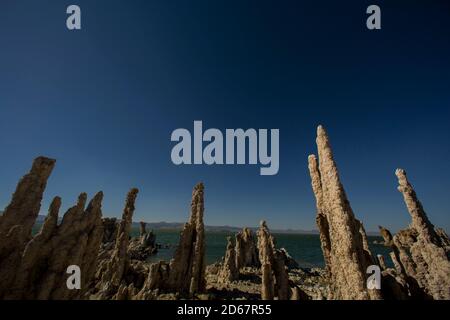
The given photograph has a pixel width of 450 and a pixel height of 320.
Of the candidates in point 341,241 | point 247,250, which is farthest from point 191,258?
point 247,250

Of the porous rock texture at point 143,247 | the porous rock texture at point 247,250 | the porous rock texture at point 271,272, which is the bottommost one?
the porous rock texture at point 143,247

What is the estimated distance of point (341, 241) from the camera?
1205 cm

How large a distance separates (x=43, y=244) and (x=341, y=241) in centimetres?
1798

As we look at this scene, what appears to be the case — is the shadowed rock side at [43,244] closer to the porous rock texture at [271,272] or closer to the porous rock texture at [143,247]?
the porous rock texture at [271,272]

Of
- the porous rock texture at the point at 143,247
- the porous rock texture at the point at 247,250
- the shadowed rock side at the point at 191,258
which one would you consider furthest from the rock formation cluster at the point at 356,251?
the porous rock texture at the point at 143,247

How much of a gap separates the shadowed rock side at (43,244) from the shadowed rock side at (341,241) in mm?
16184

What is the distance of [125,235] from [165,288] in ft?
29.5

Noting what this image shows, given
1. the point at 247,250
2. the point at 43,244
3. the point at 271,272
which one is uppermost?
the point at 43,244

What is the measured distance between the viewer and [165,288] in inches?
920

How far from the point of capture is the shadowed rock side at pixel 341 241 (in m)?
11.1

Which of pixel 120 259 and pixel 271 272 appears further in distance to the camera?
pixel 120 259

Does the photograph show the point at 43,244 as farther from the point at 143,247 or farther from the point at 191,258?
the point at 143,247
